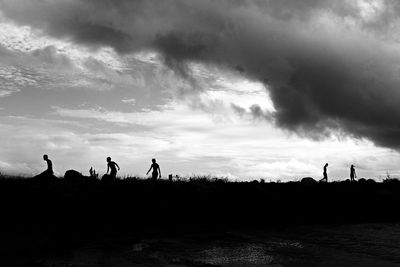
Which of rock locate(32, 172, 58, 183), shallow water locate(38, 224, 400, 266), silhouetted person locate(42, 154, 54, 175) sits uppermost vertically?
silhouetted person locate(42, 154, 54, 175)

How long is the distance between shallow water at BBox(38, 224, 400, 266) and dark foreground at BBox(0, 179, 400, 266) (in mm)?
32

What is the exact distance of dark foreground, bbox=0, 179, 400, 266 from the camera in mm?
12320

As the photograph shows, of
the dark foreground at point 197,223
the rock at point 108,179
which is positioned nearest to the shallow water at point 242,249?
the dark foreground at point 197,223

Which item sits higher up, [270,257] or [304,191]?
[304,191]

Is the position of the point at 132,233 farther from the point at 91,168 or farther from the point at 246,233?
the point at 91,168

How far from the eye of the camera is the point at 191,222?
70.6 feet

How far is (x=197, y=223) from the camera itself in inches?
845

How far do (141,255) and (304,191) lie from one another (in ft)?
55.9

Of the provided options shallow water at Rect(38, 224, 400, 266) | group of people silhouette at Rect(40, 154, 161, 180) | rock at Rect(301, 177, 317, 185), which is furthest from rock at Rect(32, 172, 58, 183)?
rock at Rect(301, 177, 317, 185)

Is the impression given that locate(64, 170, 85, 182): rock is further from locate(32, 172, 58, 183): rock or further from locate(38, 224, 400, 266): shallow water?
locate(38, 224, 400, 266): shallow water

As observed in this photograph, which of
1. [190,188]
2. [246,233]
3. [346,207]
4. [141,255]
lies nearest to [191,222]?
[190,188]

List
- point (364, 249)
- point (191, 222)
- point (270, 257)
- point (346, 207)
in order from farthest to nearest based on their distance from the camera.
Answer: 1. point (346, 207)
2. point (191, 222)
3. point (364, 249)
4. point (270, 257)

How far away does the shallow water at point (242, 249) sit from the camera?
1152 centimetres

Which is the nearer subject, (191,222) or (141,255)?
(141,255)
